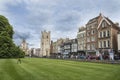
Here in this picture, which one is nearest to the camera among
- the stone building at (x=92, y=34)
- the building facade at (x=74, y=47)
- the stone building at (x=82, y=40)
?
the stone building at (x=92, y=34)

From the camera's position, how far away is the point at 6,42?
6762 centimetres

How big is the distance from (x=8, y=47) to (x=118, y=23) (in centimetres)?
4616

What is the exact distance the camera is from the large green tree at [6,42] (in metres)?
65.9

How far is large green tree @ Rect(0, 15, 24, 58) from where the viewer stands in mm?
65875

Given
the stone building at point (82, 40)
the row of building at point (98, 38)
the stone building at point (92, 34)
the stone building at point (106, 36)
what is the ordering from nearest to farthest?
the stone building at point (106, 36), the row of building at point (98, 38), the stone building at point (92, 34), the stone building at point (82, 40)

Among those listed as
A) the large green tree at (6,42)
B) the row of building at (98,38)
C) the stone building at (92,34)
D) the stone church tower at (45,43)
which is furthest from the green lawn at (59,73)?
the stone church tower at (45,43)

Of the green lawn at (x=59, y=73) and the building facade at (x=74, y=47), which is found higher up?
the building facade at (x=74, y=47)

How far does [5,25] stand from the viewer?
2904 inches

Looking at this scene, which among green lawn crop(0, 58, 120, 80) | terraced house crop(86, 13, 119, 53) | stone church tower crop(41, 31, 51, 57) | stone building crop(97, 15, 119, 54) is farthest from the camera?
stone church tower crop(41, 31, 51, 57)

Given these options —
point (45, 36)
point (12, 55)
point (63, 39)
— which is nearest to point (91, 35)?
point (12, 55)

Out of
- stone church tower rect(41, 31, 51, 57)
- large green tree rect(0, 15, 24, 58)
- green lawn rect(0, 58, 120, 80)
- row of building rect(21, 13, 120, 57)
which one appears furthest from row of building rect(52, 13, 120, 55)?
stone church tower rect(41, 31, 51, 57)

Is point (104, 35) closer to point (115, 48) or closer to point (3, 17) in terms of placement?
point (115, 48)

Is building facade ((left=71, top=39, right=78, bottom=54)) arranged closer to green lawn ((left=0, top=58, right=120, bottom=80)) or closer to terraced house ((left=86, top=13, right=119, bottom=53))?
terraced house ((left=86, top=13, right=119, bottom=53))

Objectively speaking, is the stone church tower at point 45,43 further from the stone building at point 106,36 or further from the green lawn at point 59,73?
the green lawn at point 59,73
